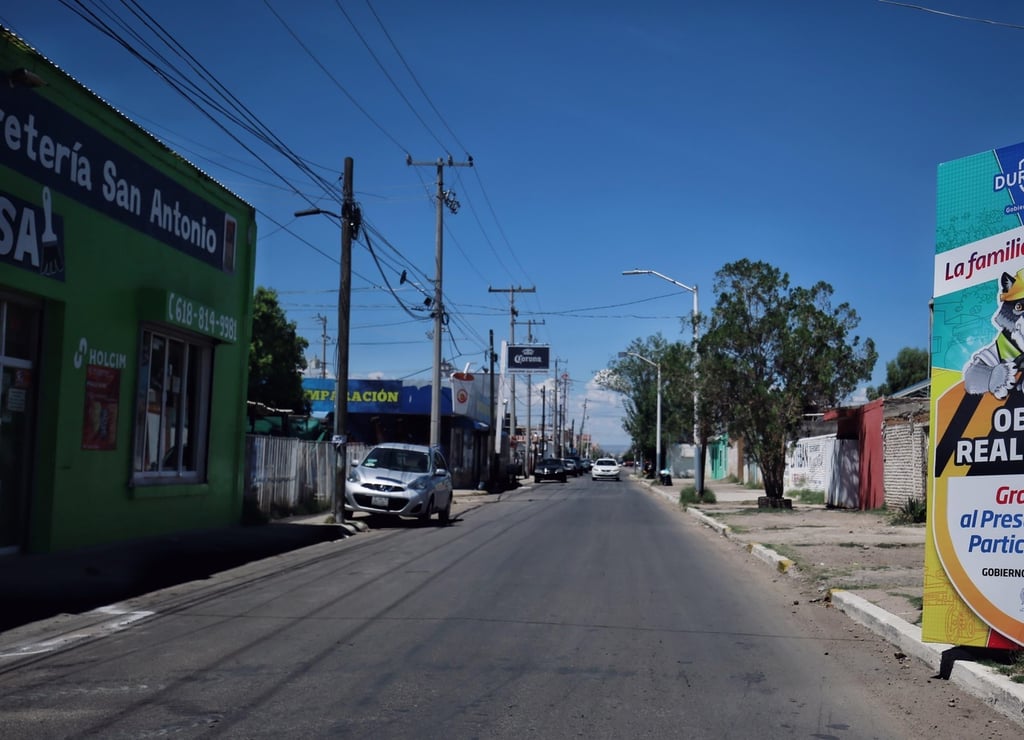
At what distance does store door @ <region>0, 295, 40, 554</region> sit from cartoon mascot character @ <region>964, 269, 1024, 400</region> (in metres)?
10.5

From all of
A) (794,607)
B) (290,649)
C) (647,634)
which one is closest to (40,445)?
(290,649)

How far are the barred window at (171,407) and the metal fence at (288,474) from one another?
245 cm

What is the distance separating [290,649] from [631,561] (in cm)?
791

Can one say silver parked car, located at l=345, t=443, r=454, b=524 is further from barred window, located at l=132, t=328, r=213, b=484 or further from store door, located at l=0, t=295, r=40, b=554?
store door, located at l=0, t=295, r=40, b=554

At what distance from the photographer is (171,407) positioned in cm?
1658

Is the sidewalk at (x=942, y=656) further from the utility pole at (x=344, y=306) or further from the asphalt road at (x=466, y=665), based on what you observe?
the utility pole at (x=344, y=306)

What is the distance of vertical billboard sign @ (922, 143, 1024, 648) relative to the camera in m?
6.96

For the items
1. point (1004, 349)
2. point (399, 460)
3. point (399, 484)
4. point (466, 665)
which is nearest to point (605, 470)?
point (399, 460)

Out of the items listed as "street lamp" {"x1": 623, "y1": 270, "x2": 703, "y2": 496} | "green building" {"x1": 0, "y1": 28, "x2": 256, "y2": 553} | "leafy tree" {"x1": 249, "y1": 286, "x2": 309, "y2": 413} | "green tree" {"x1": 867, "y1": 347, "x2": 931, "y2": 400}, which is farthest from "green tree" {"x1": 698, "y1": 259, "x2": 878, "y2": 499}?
"green tree" {"x1": 867, "y1": 347, "x2": 931, "y2": 400}

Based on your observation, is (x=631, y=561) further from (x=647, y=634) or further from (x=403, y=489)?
(x=403, y=489)

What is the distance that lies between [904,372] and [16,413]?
5783cm

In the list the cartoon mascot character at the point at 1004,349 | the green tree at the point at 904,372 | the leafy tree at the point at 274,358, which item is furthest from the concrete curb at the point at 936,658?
the green tree at the point at 904,372

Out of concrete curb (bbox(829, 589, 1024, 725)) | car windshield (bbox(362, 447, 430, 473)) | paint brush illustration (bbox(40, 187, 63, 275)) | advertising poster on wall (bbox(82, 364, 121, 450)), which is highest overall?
paint brush illustration (bbox(40, 187, 63, 275))

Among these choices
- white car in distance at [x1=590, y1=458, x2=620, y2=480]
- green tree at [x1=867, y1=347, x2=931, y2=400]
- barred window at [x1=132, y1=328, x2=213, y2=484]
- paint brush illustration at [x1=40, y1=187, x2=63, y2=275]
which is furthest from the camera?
white car in distance at [x1=590, y1=458, x2=620, y2=480]
